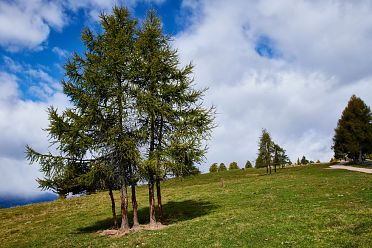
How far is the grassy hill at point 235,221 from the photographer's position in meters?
17.1

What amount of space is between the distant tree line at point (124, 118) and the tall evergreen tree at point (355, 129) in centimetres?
5772

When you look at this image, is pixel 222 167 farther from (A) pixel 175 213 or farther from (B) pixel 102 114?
(B) pixel 102 114

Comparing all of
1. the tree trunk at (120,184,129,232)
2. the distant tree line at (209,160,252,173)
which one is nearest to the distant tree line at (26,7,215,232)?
the tree trunk at (120,184,129,232)

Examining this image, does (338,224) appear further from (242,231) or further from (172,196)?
(172,196)

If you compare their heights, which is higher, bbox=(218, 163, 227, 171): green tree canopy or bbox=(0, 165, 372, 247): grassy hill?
bbox=(218, 163, 227, 171): green tree canopy

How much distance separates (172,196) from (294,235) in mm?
29110

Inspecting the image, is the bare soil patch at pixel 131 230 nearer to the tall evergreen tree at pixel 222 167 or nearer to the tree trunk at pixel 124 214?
the tree trunk at pixel 124 214

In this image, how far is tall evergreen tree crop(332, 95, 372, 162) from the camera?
232ft

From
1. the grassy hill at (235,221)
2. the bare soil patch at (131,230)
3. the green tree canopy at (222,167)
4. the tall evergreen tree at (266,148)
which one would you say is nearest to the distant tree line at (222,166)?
the green tree canopy at (222,167)

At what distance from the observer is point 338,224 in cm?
1836

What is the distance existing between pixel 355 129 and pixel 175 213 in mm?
54861

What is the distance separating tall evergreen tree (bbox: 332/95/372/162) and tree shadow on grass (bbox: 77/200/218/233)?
4891cm

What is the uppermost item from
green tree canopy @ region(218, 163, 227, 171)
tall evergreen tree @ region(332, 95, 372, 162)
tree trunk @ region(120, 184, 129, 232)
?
tall evergreen tree @ region(332, 95, 372, 162)

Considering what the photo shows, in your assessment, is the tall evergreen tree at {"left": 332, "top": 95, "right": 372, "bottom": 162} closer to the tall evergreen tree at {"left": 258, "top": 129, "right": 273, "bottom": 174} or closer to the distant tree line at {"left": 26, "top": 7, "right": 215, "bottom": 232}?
the tall evergreen tree at {"left": 258, "top": 129, "right": 273, "bottom": 174}
